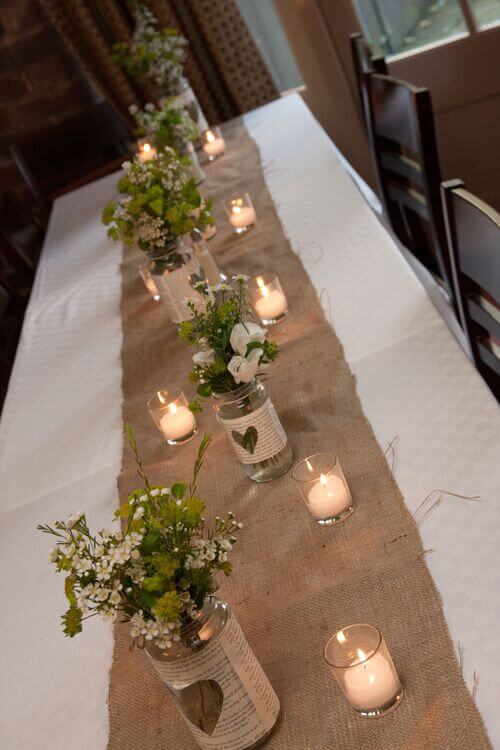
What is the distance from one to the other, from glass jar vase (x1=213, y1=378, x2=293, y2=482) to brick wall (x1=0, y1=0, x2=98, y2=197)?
397cm

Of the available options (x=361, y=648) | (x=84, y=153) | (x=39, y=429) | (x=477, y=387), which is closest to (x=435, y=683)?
(x=361, y=648)

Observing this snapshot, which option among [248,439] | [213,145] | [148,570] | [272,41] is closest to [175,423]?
[248,439]

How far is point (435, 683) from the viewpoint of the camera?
0.96 m

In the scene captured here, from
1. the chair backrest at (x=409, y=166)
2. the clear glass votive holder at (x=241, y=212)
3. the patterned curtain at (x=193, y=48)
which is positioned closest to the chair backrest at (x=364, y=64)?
the chair backrest at (x=409, y=166)

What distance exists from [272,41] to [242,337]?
3833 millimetres

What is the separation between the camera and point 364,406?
4.84 feet

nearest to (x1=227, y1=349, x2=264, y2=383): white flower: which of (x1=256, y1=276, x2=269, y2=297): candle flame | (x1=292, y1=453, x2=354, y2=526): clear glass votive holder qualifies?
(x1=292, y1=453, x2=354, y2=526): clear glass votive holder

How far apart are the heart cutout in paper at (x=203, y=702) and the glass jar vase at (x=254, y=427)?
471mm

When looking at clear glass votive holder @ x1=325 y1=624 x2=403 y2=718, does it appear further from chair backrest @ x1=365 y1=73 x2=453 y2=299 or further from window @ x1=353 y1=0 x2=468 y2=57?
window @ x1=353 y1=0 x2=468 y2=57

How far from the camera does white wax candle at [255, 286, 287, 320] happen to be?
1.85 meters

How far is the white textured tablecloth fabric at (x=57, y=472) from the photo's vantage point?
1.23 m

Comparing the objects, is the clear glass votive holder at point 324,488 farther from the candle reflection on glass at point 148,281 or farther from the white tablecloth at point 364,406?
the candle reflection on glass at point 148,281

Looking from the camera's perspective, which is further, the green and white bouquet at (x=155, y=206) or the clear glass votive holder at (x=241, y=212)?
the clear glass votive holder at (x=241, y=212)

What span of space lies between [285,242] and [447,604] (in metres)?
1.34
